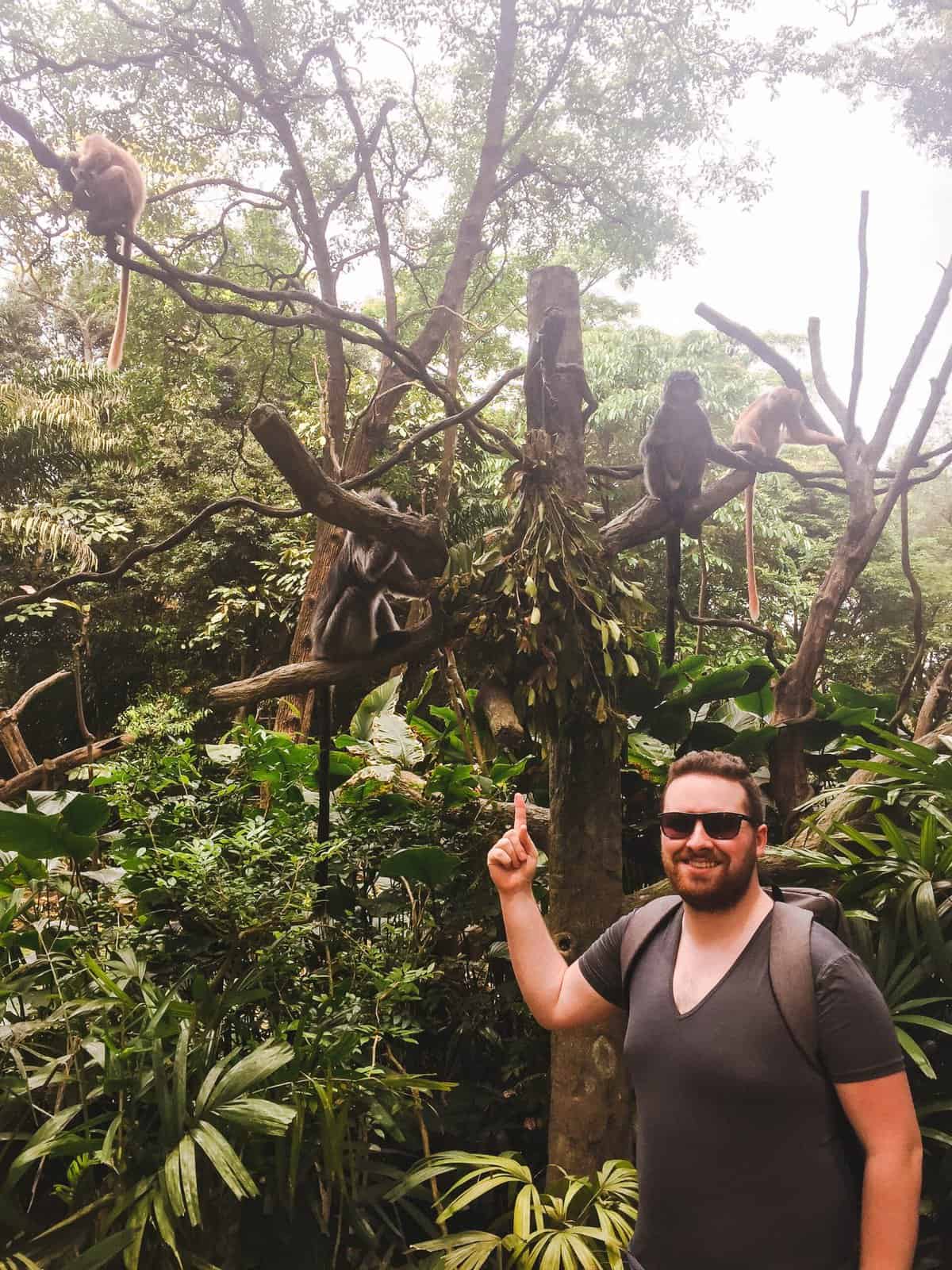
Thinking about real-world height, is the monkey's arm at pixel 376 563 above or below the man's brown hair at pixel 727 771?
above

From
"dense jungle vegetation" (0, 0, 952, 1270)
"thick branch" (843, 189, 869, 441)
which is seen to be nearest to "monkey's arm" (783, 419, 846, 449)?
"dense jungle vegetation" (0, 0, 952, 1270)

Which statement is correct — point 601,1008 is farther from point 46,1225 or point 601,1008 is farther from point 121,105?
point 121,105

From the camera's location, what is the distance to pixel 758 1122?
0.99 m

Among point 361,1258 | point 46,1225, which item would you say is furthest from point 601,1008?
point 46,1225

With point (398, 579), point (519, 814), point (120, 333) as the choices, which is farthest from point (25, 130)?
point (519, 814)

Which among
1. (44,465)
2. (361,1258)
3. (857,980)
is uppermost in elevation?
(44,465)

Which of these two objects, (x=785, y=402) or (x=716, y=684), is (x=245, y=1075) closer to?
(x=716, y=684)

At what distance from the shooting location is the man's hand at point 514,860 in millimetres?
1249

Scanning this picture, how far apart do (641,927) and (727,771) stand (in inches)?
10.9

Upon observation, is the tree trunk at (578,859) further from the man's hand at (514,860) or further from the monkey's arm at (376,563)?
the monkey's arm at (376,563)

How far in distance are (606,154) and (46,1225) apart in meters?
6.77

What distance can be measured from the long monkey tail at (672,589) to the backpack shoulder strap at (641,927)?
1632 mm

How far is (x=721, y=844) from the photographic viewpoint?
1.07 meters

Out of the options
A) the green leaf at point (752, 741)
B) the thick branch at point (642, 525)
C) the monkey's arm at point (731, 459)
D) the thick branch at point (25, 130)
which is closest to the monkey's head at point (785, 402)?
the monkey's arm at point (731, 459)
